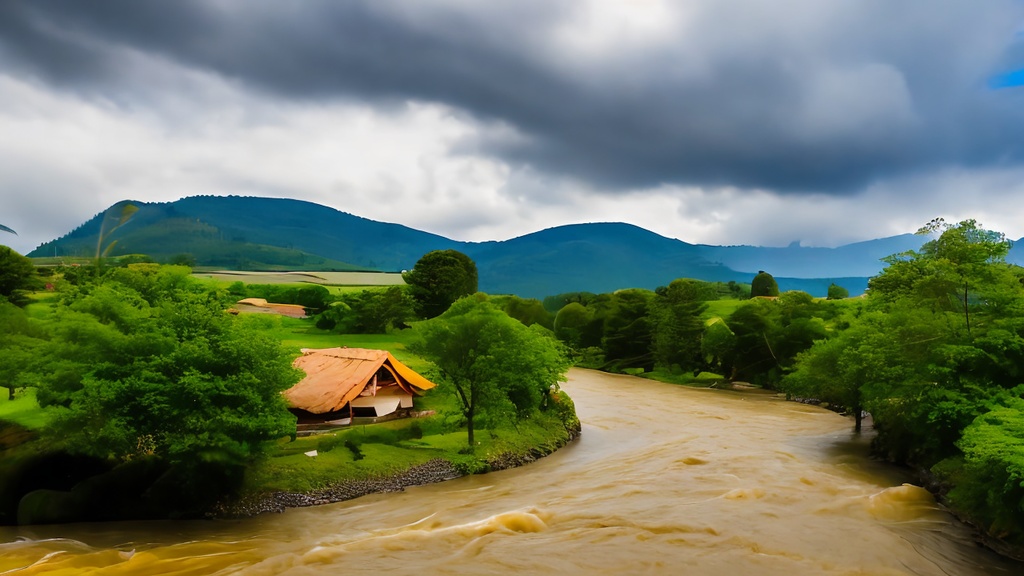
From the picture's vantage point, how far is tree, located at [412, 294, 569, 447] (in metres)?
28.2

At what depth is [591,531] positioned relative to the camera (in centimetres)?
1888

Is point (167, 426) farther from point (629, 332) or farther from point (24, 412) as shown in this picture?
point (629, 332)

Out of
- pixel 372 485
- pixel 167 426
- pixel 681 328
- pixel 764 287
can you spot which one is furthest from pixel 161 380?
pixel 764 287

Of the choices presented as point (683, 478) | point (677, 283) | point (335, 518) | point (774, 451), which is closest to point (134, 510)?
point (335, 518)

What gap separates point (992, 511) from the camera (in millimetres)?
17891

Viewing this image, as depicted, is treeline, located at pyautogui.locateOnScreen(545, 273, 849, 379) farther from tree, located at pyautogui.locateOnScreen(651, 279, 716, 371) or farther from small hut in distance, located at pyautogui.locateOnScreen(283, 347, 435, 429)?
small hut in distance, located at pyautogui.locateOnScreen(283, 347, 435, 429)

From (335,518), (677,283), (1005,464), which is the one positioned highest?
(677,283)

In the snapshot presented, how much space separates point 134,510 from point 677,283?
59.1m

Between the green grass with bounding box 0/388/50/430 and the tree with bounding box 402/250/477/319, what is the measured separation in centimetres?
4695

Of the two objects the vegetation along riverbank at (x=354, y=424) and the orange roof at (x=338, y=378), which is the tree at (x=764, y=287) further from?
the orange roof at (x=338, y=378)

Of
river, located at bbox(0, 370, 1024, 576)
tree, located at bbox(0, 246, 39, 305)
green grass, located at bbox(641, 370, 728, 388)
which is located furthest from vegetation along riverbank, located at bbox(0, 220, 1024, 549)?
green grass, located at bbox(641, 370, 728, 388)

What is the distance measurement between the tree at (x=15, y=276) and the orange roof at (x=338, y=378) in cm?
2888

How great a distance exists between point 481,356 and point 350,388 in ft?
25.5

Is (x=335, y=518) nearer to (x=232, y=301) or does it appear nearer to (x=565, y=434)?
(x=232, y=301)
